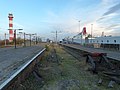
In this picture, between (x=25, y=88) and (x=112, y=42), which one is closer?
(x=25, y=88)

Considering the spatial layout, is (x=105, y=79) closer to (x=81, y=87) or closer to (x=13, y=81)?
(x=81, y=87)

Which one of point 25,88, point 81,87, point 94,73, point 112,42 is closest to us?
point 25,88

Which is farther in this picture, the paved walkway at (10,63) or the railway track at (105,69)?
the paved walkway at (10,63)

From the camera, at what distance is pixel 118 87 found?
10016 millimetres

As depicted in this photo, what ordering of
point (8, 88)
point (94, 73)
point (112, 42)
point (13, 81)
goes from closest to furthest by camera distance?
point (8, 88) → point (13, 81) → point (94, 73) → point (112, 42)

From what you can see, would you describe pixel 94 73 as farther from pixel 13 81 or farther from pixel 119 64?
pixel 13 81

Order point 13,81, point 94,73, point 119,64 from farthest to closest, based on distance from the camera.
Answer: point 119,64, point 94,73, point 13,81

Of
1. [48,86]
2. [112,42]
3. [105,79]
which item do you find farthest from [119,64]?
[112,42]

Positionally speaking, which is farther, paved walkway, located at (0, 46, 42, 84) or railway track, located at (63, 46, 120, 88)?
paved walkway, located at (0, 46, 42, 84)

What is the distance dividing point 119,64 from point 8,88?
10698 millimetres

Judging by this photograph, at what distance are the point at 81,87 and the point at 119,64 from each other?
738 cm

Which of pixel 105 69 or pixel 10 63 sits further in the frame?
pixel 10 63

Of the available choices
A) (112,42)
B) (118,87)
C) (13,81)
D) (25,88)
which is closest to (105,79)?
(118,87)

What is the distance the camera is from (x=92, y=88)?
977 centimetres
